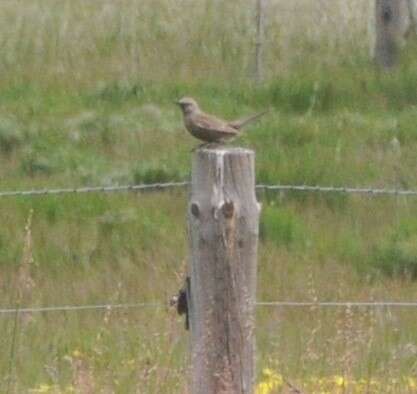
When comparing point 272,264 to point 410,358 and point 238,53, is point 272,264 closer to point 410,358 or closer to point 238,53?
point 410,358

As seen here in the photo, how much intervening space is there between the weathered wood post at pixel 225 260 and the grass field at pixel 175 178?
0.84 meters

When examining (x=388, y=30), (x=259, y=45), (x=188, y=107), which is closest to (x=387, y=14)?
(x=388, y=30)

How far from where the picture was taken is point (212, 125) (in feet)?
20.9

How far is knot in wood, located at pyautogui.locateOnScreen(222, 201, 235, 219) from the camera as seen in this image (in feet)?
17.2

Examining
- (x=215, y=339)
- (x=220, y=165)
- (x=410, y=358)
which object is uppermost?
(x=220, y=165)

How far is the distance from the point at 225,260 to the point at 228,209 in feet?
0.46

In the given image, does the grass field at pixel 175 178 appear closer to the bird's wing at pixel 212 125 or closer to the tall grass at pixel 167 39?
the tall grass at pixel 167 39

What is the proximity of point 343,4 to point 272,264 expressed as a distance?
882 cm

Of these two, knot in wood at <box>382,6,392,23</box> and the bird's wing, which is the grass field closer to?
knot in wood at <box>382,6,392,23</box>

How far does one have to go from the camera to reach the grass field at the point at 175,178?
7.10 meters

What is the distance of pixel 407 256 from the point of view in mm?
9195

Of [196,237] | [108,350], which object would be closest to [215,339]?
[196,237]

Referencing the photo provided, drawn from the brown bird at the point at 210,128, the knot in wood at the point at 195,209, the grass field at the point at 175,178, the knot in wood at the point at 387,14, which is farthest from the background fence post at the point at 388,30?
the knot in wood at the point at 195,209

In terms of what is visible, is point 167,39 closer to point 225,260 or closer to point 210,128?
point 210,128
